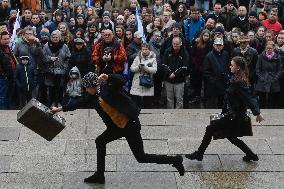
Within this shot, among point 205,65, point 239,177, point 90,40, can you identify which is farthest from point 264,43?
point 239,177

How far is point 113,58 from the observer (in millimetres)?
12625

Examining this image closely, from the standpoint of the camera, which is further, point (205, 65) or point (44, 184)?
point (205, 65)

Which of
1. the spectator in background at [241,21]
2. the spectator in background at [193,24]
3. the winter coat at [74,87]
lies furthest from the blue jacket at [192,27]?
the winter coat at [74,87]

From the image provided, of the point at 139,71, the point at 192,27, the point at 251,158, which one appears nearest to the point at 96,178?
the point at 251,158

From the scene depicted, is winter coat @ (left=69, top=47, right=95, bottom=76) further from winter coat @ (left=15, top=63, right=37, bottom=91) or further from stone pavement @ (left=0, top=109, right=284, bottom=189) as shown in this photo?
stone pavement @ (left=0, top=109, right=284, bottom=189)

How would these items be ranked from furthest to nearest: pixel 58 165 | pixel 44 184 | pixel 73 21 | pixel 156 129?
1. pixel 73 21
2. pixel 156 129
3. pixel 58 165
4. pixel 44 184

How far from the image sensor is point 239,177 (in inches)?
358

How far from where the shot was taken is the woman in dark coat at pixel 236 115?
355 inches

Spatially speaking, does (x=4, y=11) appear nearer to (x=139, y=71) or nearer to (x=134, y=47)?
(x=134, y=47)

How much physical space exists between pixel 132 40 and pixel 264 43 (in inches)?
104

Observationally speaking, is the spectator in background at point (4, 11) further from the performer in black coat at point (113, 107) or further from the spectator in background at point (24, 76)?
the performer in black coat at point (113, 107)

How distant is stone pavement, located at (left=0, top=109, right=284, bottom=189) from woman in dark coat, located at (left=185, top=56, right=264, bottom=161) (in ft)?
0.90

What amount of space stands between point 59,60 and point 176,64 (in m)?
2.26

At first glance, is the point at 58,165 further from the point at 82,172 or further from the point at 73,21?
the point at 73,21
